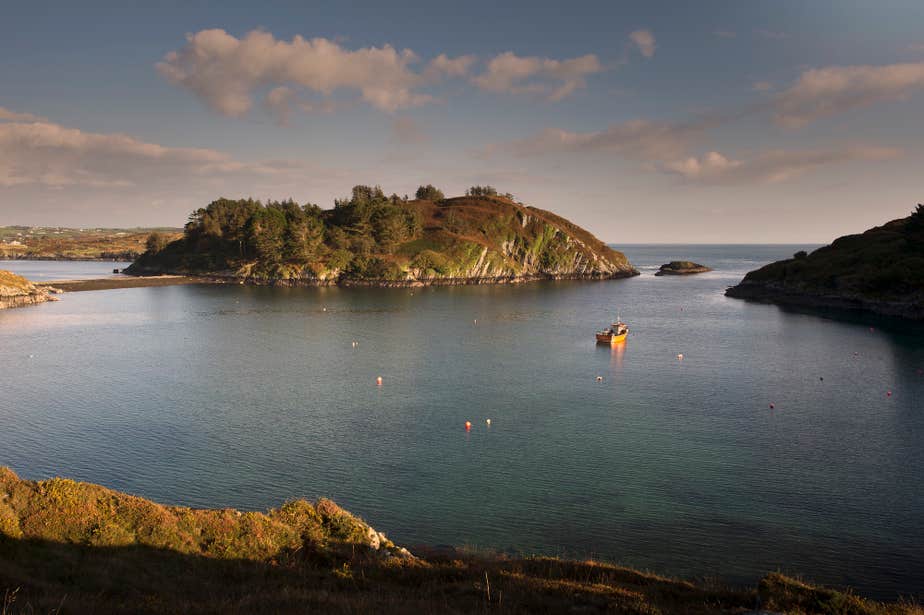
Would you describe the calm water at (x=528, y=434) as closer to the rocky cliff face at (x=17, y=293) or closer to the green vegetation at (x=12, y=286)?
the rocky cliff face at (x=17, y=293)

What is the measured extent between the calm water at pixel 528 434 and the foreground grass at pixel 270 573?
7.14m

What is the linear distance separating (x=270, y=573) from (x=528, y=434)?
101 ft

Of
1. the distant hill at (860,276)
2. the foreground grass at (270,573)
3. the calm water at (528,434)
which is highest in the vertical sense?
the distant hill at (860,276)

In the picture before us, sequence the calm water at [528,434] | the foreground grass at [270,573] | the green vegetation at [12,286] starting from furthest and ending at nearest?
the green vegetation at [12,286], the calm water at [528,434], the foreground grass at [270,573]

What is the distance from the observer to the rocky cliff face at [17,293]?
5315 inches

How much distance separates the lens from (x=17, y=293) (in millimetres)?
139625

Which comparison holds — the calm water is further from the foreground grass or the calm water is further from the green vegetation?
the green vegetation

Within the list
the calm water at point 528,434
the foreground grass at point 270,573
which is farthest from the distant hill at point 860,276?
the foreground grass at point 270,573

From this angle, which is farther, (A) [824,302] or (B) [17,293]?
(A) [824,302]

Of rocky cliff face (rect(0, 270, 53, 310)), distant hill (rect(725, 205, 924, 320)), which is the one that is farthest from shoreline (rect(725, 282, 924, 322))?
rocky cliff face (rect(0, 270, 53, 310))

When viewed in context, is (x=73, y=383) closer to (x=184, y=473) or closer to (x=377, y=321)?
(x=184, y=473)

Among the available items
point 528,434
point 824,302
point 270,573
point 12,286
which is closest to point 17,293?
point 12,286

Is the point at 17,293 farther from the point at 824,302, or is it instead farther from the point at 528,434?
the point at 824,302

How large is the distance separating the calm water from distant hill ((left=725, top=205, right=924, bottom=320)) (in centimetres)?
2771
